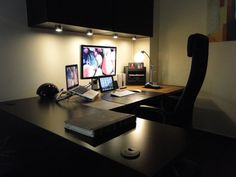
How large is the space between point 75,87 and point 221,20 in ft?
7.24

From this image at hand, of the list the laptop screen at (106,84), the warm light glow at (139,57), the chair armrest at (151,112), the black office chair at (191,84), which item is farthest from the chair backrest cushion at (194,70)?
the warm light glow at (139,57)

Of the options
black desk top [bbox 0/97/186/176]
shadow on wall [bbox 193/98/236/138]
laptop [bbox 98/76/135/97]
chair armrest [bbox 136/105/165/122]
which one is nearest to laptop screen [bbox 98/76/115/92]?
laptop [bbox 98/76/135/97]

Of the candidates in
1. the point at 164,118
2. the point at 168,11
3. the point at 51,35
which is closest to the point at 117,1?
the point at 51,35

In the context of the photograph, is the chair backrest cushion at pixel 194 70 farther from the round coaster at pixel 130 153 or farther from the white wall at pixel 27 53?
the white wall at pixel 27 53

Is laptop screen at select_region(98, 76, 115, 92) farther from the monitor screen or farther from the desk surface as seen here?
the desk surface

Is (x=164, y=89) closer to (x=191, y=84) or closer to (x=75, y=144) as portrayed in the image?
(x=191, y=84)

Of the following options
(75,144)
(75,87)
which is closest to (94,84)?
(75,87)

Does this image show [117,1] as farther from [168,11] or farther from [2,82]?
[2,82]

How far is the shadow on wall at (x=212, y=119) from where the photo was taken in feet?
9.44

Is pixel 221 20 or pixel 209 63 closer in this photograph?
pixel 221 20

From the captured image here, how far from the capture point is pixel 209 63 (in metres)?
2.97

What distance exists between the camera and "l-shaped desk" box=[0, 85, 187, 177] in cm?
87

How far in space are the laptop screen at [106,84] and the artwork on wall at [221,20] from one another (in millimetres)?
1606

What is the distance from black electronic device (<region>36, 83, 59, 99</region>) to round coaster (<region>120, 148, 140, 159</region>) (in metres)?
1.44
